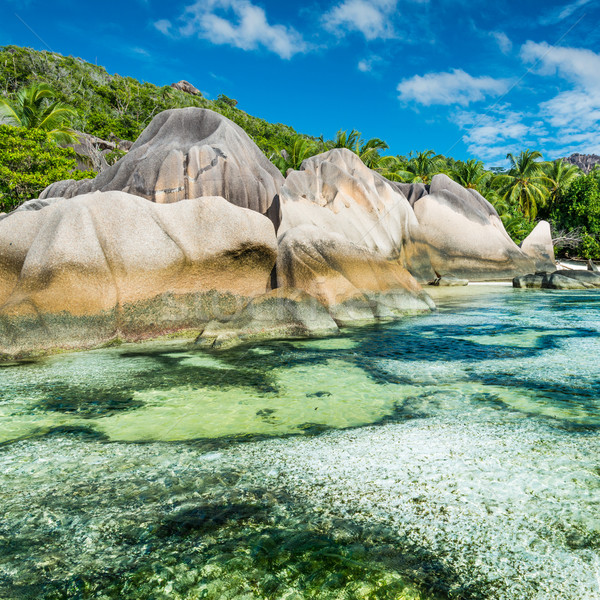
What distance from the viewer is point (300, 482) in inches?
106

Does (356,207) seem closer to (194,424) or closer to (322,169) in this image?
(322,169)

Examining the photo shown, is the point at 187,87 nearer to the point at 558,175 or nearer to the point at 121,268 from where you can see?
the point at 558,175

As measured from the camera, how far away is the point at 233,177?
12.9 metres

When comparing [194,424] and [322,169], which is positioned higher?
[322,169]

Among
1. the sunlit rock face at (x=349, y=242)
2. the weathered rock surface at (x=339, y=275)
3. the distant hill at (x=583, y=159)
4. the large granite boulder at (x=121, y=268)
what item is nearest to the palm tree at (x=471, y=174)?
the sunlit rock face at (x=349, y=242)

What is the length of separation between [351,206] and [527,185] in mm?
24218

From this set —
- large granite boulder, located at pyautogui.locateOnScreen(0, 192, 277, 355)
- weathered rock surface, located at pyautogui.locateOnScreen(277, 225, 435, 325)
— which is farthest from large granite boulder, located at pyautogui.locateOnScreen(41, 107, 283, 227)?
large granite boulder, located at pyautogui.locateOnScreen(0, 192, 277, 355)

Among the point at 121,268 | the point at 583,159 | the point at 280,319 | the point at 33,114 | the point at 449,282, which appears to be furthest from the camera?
the point at 583,159

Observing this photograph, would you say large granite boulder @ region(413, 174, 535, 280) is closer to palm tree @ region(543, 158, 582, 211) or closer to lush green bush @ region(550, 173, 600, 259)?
lush green bush @ region(550, 173, 600, 259)

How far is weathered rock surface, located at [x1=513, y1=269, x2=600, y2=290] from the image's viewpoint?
1688 cm

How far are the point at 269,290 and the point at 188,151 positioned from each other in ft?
21.3

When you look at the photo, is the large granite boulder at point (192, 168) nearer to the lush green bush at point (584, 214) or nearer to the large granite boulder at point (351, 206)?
the large granite boulder at point (351, 206)

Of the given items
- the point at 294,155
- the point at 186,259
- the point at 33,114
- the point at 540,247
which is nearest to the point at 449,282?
the point at 540,247

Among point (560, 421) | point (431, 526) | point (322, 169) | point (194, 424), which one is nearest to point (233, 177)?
point (322, 169)
